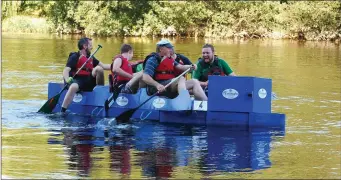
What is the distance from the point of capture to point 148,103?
38.2ft

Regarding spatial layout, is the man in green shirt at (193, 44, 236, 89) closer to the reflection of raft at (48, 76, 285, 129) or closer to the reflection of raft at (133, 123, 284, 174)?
the reflection of raft at (48, 76, 285, 129)

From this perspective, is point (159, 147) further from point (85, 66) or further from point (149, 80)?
point (85, 66)

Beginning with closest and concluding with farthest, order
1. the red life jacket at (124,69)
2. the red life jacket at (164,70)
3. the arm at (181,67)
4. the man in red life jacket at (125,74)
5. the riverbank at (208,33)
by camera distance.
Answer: the arm at (181,67) → the red life jacket at (164,70) → the man in red life jacket at (125,74) → the red life jacket at (124,69) → the riverbank at (208,33)

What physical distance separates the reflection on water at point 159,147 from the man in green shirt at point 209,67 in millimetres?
1133

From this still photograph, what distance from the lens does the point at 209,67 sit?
12.1 meters

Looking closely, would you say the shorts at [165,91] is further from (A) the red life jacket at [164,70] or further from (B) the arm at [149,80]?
(B) the arm at [149,80]

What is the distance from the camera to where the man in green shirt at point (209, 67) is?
469 inches

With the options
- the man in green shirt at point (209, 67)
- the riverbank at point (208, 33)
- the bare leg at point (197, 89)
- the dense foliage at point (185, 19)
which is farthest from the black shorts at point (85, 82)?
the riverbank at point (208, 33)

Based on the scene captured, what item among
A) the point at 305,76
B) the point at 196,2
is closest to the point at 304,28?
the point at 196,2

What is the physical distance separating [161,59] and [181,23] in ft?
127

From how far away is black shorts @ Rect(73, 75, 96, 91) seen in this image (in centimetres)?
1231

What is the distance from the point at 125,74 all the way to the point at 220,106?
173 centimetres

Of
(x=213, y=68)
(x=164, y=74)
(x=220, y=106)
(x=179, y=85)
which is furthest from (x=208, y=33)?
(x=220, y=106)

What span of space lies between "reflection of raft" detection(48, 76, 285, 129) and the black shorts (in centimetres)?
68
